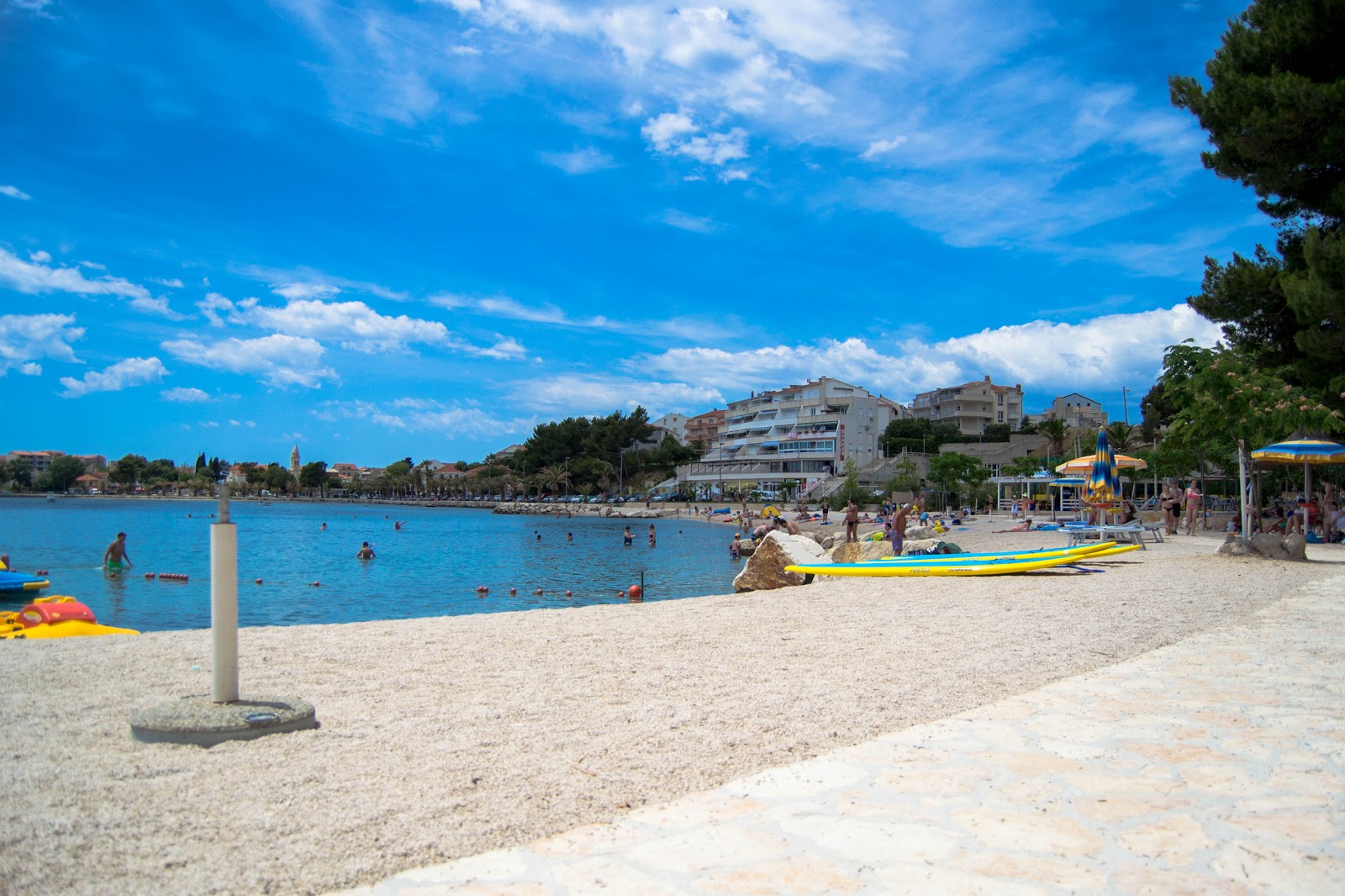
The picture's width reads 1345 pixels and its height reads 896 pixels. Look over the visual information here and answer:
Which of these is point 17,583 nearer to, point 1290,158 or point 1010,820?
point 1010,820

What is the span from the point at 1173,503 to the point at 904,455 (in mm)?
47124

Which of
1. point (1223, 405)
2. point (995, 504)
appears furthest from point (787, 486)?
point (1223, 405)

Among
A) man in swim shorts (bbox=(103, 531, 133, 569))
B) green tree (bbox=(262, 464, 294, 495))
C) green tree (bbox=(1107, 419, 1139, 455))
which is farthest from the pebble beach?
green tree (bbox=(262, 464, 294, 495))

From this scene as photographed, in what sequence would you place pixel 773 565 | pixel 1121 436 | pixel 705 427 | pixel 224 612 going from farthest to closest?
pixel 705 427
pixel 1121 436
pixel 773 565
pixel 224 612

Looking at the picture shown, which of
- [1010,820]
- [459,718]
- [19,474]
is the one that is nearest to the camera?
[1010,820]

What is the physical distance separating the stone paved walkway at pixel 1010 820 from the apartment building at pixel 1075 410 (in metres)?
109

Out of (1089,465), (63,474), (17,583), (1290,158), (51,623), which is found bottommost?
(17,583)

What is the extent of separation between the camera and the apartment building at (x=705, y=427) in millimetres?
128500

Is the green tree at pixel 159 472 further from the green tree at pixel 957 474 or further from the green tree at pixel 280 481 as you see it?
the green tree at pixel 957 474

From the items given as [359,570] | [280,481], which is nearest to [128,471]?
[280,481]

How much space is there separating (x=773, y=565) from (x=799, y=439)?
73.6m

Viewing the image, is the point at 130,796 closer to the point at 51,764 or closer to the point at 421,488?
the point at 51,764

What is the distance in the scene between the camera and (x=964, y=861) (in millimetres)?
2969

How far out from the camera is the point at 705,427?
130m
